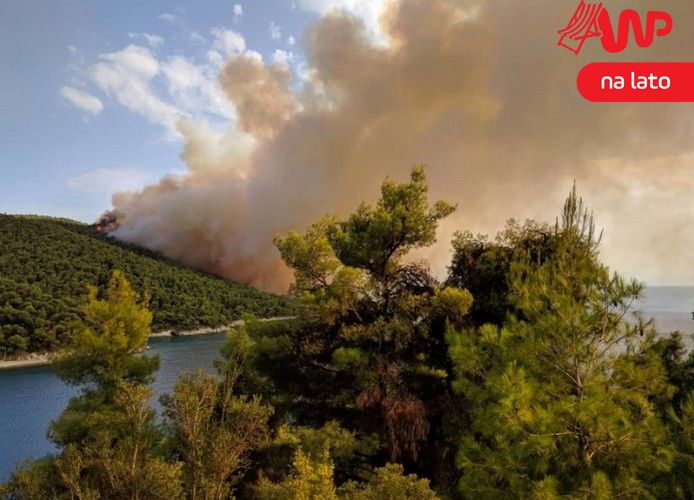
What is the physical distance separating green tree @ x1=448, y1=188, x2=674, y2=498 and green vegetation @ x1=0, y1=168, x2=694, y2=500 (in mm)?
35

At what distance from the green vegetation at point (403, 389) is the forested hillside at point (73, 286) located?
53514 millimetres

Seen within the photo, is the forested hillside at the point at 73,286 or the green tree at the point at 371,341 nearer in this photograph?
the green tree at the point at 371,341

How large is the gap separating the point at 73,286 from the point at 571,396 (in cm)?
8672

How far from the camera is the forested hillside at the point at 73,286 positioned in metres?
60.6

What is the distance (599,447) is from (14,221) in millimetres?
126296

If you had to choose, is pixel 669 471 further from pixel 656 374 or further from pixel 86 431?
pixel 86 431

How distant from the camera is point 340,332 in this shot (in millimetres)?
13922

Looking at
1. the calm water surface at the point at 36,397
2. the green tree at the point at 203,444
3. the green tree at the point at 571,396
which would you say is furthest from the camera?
the calm water surface at the point at 36,397

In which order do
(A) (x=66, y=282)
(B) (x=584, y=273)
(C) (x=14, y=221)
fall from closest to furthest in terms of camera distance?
(B) (x=584, y=273) → (A) (x=66, y=282) → (C) (x=14, y=221)

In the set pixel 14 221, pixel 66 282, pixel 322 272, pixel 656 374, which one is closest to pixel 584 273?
pixel 656 374

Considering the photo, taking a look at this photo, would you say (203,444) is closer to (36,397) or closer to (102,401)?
(102,401)

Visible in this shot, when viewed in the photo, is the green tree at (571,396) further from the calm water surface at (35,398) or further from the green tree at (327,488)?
the calm water surface at (35,398)

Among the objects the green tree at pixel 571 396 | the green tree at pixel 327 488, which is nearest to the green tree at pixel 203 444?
the green tree at pixel 327 488

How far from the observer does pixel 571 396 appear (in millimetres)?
8398
